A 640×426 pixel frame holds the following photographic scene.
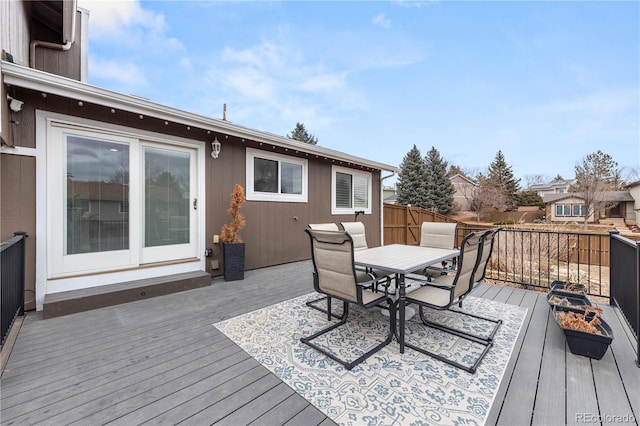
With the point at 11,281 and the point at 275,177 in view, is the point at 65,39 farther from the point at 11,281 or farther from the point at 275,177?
the point at 275,177

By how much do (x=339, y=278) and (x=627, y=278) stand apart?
9.16 ft

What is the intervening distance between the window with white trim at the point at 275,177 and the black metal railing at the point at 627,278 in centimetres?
484

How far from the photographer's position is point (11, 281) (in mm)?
2326

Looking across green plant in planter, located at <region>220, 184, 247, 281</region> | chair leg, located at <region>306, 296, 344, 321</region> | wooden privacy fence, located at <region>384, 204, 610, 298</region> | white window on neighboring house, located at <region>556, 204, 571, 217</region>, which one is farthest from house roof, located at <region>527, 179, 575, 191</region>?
green plant in planter, located at <region>220, 184, 247, 281</region>

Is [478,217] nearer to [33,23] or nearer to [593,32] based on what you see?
[593,32]

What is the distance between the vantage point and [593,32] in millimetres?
6891

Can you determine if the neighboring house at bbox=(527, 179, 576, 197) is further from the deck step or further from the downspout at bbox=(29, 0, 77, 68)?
the downspout at bbox=(29, 0, 77, 68)

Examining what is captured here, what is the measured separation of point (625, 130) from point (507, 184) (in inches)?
350

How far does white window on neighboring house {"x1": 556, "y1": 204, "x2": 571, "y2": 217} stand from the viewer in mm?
23048

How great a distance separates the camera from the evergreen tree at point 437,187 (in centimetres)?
1856

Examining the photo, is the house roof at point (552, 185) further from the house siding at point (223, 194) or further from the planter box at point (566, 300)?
the planter box at point (566, 300)

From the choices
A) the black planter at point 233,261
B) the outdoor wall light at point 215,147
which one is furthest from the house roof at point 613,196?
the outdoor wall light at point 215,147

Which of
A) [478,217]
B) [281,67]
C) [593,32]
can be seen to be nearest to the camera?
Answer: [593,32]

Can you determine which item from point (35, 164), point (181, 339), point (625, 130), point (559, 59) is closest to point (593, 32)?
point (559, 59)
